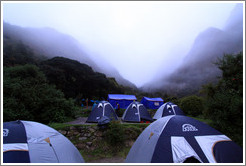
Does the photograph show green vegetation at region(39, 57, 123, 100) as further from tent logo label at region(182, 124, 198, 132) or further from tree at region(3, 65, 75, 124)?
tent logo label at region(182, 124, 198, 132)

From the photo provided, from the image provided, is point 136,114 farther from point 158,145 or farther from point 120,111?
point 158,145

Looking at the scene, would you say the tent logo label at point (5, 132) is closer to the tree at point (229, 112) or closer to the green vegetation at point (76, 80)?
the tree at point (229, 112)

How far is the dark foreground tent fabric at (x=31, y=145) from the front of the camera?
2.61m

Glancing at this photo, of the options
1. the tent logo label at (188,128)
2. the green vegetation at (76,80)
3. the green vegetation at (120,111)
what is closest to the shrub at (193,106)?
the green vegetation at (120,111)

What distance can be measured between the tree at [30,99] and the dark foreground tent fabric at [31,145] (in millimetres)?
5090

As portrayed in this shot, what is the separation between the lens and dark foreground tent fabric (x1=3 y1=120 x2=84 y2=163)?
2.61 meters

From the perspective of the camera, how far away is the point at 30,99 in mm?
7762

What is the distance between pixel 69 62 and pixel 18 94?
18.8m

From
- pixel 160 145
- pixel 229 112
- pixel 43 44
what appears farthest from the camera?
pixel 43 44

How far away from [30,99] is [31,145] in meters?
6.22

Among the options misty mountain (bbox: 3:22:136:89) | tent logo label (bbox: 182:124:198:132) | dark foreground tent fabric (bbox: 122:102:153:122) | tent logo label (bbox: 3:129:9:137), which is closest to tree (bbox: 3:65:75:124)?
dark foreground tent fabric (bbox: 122:102:153:122)

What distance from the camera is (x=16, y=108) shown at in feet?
23.8

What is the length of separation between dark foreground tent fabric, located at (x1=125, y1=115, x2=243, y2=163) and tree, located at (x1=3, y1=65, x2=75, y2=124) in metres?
7.20

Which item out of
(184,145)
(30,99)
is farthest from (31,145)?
(30,99)
